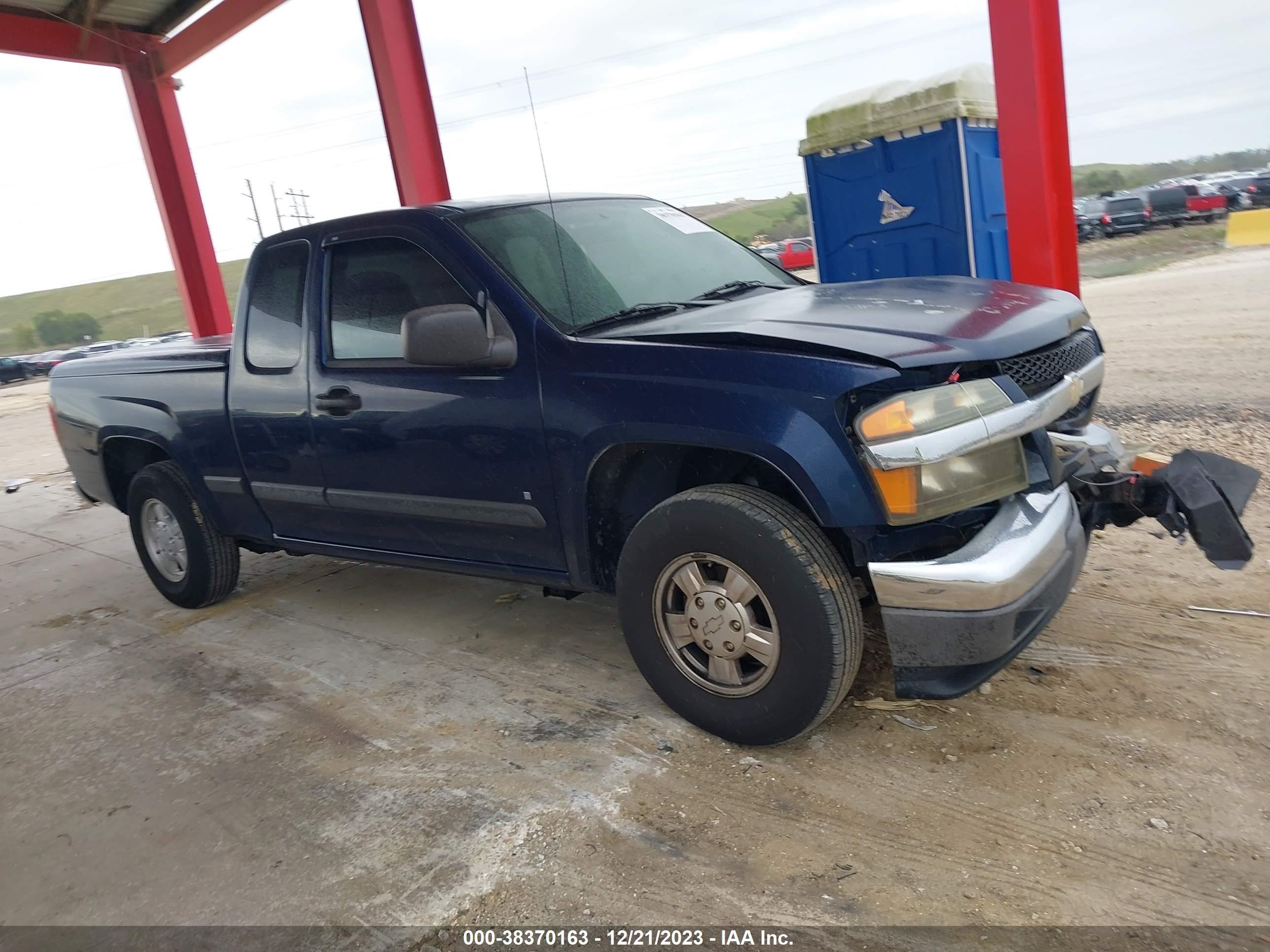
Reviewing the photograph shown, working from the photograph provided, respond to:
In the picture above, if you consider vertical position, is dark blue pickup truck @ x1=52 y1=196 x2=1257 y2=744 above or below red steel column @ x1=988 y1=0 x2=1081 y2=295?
below

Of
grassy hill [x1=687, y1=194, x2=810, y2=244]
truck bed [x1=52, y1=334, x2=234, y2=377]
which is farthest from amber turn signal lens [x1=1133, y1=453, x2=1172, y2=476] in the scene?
grassy hill [x1=687, y1=194, x2=810, y2=244]

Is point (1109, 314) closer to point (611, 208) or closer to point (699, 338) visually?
point (611, 208)

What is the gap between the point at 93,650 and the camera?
15.4 feet

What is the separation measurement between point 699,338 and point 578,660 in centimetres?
158

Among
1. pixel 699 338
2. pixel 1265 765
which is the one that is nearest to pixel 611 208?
pixel 699 338

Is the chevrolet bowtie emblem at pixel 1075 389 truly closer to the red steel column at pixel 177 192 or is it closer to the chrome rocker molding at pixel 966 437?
the chrome rocker molding at pixel 966 437

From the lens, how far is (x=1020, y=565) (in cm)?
253

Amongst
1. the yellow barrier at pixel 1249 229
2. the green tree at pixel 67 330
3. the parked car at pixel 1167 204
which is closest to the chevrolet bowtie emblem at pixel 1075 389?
the yellow barrier at pixel 1249 229

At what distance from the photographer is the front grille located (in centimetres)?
281

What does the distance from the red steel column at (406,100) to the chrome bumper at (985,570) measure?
615cm

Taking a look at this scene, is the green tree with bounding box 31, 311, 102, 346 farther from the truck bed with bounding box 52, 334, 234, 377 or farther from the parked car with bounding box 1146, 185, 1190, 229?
the truck bed with bounding box 52, 334, 234, 377

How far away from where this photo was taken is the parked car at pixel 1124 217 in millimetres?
25875

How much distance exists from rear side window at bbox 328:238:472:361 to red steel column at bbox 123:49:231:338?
321 inches

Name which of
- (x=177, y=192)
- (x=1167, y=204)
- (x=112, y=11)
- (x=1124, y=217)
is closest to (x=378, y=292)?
(x=112, y=11)
